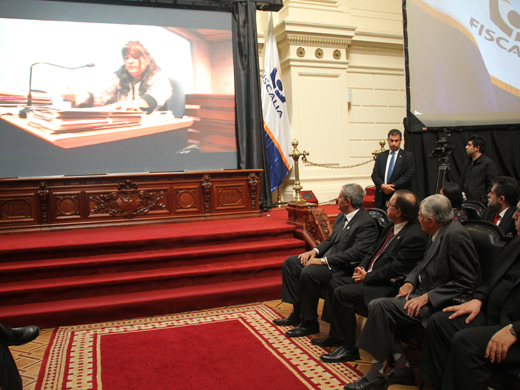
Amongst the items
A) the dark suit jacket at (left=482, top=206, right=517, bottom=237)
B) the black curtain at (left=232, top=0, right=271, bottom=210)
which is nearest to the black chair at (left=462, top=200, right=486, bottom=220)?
the dark suit jacket at (left=482, top=206, right=517, bottom=237)

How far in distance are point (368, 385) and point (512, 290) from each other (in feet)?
3.12

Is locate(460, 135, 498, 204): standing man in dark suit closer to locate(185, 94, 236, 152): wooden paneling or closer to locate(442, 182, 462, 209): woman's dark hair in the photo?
locate(442, 182, 462, 209): woman's dark hair

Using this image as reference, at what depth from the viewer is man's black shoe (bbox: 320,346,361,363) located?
289 centimetres

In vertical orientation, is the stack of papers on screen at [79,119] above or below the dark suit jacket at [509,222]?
above

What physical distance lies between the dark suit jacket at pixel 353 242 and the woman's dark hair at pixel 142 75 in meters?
4.75

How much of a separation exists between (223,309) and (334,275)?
1.28m

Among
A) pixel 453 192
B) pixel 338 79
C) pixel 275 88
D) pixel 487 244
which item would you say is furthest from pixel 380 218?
pixel 338 79

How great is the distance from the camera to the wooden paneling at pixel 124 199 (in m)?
5.66

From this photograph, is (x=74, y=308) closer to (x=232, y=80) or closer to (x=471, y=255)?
(x=471, y=255)

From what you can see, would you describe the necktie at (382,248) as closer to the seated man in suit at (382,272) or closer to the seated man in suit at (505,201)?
the seated man in suit at (382,272)

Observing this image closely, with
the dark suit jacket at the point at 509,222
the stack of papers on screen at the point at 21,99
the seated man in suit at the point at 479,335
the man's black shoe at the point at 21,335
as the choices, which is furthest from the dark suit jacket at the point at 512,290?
the stack of papers on screen at the point at 21,99

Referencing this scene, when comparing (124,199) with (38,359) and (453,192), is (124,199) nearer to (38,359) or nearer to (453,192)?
(38,359)

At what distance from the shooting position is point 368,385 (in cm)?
247

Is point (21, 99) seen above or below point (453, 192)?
above
